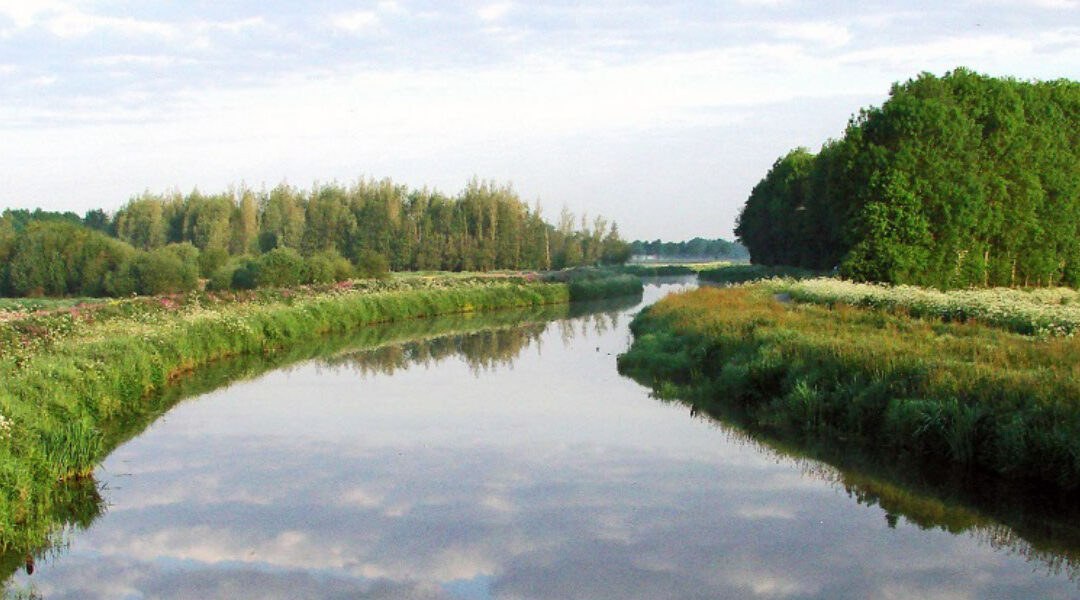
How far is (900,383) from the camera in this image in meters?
12.4

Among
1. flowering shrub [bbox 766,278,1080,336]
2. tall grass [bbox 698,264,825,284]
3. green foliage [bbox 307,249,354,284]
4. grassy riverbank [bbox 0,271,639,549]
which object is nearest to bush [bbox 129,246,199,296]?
grassy riverbank [bbox 0,271,639,549]

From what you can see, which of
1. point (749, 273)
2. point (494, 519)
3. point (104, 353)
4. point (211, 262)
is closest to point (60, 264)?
point (211, 262)

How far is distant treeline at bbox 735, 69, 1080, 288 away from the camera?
107 feet

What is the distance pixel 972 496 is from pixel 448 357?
1638 centimetres

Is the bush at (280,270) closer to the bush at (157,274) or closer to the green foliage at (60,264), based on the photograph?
the bush at (157,274)

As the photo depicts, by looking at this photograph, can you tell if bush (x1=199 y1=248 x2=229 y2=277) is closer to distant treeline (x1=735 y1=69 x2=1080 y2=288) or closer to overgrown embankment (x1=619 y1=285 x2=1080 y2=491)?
distant treeline (x1=735 y1=69 x2=1080 y2=288)

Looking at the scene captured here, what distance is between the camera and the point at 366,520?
31.4 feet

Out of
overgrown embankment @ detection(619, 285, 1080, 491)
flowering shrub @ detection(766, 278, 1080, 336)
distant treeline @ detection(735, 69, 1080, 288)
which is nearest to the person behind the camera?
overgrown embankment @ detection(619, 285, 1080, 491)

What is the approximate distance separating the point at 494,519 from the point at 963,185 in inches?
1131

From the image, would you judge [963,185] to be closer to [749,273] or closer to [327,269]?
[327,269]

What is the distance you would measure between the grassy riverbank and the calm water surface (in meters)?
0.63

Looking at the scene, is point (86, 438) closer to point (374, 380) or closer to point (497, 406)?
point (497, 406)

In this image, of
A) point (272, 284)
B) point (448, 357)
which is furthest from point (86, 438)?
point (272, 284)

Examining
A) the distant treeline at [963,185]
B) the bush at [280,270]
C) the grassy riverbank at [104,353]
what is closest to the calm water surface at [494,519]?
the grassy riverbank at [104,353]
